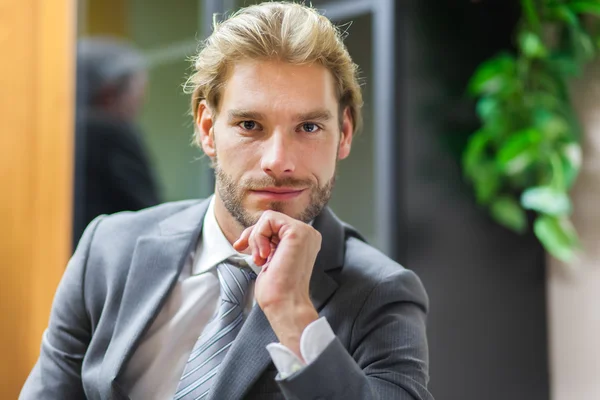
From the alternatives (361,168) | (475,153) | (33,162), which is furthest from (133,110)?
(475,153)

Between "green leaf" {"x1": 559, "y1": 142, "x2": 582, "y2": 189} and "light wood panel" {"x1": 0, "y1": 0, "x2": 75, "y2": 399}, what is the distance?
1628mm

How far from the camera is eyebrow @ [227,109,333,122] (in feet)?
3.69

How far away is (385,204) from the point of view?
196cm

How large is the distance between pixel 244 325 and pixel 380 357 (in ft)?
0.75

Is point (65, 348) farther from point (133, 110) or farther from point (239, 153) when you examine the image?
point (133, 110)

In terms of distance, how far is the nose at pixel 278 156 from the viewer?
1.10 metres

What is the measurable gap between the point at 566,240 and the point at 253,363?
115 cm

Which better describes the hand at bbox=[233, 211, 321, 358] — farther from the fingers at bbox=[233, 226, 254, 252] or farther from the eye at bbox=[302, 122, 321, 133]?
the eye at bbox=[302, 122, 321, 133]

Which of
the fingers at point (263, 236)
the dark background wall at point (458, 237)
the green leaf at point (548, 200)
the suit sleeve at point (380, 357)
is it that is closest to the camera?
the suit sleeve at point (380, 357)

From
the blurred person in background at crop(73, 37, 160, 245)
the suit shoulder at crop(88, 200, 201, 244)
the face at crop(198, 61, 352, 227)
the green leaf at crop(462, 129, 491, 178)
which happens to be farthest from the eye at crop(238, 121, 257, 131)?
the blurred person in background at crop(73, 37, 160, 245)

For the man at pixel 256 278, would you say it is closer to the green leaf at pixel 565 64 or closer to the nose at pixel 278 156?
the nose at pixel 278 156

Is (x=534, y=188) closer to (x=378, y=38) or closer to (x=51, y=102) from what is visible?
(x=378, y=38)

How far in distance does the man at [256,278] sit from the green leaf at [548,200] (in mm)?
774

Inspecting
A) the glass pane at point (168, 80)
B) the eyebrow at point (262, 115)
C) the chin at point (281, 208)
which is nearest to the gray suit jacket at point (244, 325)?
the chin at point (281, 208)
